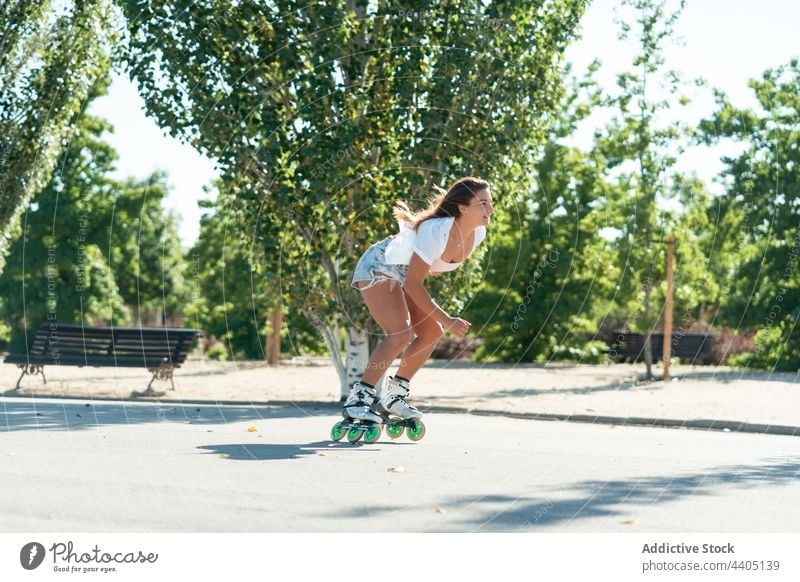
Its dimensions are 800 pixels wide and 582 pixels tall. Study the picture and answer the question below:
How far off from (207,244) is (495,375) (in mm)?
10668

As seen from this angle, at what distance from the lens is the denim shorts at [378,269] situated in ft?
27.5

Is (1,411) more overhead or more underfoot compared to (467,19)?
more underfoot

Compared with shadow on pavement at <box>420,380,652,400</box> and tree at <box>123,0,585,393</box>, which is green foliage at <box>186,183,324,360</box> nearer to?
shadow on pavement at <box>420,380,652,400</box>

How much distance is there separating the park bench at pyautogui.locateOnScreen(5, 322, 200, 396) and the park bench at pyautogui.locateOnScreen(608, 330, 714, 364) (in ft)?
44.1

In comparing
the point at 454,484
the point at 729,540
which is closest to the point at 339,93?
the point at 454,484

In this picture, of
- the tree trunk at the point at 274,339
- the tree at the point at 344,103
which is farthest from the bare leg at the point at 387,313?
the tree trunk at the point at 274,339

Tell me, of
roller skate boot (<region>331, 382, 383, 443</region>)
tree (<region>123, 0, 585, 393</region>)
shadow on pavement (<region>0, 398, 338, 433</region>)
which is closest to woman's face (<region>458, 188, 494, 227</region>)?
roller skate boot (<region>331, 382, 383, 443</region>)

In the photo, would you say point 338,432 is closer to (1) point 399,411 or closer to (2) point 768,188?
(1) point 399,411

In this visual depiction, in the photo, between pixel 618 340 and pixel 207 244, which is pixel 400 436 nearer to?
pixel 618 340

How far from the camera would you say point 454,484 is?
6.79m

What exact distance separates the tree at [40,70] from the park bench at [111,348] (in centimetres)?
379

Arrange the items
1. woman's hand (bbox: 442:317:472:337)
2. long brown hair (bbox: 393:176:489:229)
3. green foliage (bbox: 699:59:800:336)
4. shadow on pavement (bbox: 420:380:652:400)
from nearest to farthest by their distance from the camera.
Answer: woman's hand (bbox: 442:317:472:337)
long brown hair (bbox: 393:176:489:229)
shadow on pavement (bbox: 420:380:652:400)
green foliage (bbox: 699:59:800:336)

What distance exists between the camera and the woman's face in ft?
27.0

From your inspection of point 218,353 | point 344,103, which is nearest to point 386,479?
point 344,103
